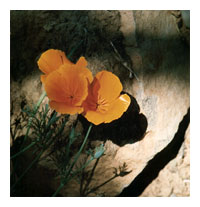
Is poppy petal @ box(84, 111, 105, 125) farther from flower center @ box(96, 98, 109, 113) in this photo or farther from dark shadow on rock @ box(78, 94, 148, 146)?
dark shadow on rock @ box(78, 94, 148, 146)

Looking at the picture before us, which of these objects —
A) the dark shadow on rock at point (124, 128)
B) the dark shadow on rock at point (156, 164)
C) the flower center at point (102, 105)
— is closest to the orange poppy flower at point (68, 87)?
the flower center at point (102, 105)

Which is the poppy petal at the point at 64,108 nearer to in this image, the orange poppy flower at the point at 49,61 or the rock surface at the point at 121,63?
the orange poppy flower at the point at 49,61

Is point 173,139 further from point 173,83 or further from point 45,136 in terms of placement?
point 45,136

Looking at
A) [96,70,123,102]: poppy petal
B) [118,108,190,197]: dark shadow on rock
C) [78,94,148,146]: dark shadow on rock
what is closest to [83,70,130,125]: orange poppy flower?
[96,70,123,102]: poppy petal

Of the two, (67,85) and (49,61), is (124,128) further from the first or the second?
(49,61)

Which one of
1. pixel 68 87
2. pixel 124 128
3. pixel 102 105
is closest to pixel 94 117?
pixel 102 105

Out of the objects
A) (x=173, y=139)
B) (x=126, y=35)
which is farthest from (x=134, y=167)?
(x=126, y=35)
